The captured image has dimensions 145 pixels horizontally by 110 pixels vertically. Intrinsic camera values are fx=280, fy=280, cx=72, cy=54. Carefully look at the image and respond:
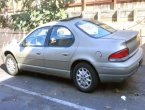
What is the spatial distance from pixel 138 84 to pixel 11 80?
3.42 m

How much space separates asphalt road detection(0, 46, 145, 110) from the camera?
5.59 meters

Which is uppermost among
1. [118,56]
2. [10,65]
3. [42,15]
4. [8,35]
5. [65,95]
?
[42,15]

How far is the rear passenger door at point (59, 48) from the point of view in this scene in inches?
253

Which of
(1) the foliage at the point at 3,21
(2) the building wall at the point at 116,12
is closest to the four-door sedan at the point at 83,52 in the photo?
(2) the building wall at the point at 116,12

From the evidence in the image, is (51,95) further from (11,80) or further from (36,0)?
(36,0)

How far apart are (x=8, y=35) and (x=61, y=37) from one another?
5.28 metres

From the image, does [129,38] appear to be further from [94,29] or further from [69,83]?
[69,83]

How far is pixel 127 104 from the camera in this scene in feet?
18.1

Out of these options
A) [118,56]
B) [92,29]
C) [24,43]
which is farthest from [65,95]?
[24,43]

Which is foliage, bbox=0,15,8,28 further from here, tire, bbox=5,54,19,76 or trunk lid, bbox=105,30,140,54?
trunk lid, bbox=105,30,140,54

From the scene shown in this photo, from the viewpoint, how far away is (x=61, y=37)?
6.64 m

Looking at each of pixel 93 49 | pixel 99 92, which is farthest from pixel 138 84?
pixel 93 49

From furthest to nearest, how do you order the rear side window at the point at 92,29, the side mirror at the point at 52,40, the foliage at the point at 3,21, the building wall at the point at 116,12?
1. the foliage at the point at 3,21
2. the building wall at the point at 116,12
3. the side mirror at the point at 52,40
4. the rear side window at the point at 92,29

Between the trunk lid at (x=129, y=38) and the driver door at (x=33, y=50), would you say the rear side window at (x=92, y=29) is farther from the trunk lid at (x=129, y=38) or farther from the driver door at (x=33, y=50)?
the driver door at (x=33, y=50)
